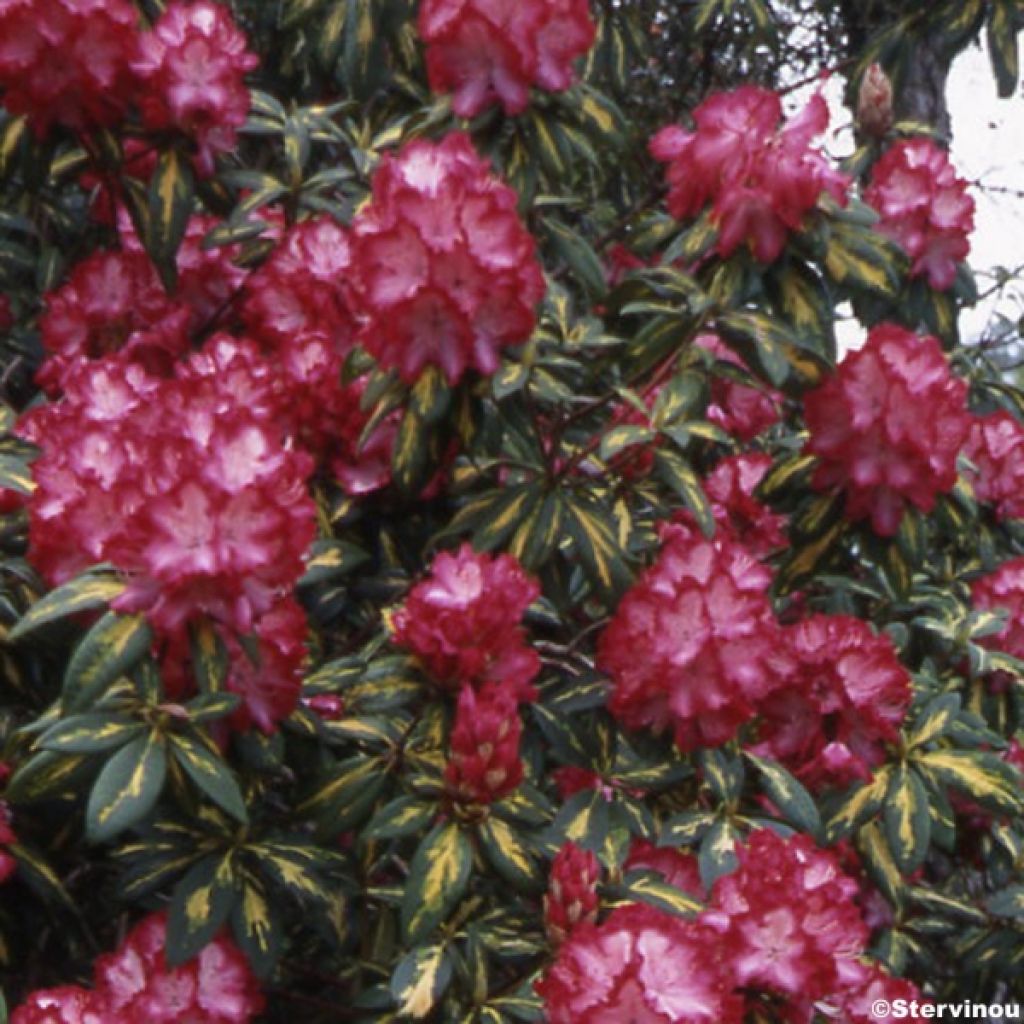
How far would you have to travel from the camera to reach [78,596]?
144 cm

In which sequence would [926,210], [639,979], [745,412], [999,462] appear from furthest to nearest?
1. [745,412]
2. [999,462]
3. [926,210]
4. [639,979]

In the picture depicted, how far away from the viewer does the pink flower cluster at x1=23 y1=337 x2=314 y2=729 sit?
1386 millimetres

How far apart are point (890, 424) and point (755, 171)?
0.31m

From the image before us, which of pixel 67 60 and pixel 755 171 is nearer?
pixel 755 171

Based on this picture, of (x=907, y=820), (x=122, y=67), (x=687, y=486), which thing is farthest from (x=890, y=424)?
(x=122, y=67)

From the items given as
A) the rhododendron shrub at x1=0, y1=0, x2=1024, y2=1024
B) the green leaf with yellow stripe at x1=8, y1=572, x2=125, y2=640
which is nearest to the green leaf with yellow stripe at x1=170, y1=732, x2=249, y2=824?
the rhododendron shrub at x1=0, y1=0, x2=1024, y2=1024

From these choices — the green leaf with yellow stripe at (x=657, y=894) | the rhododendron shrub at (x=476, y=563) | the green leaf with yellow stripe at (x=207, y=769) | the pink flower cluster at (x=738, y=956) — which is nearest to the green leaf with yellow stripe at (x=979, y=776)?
the rhododendron shrub at (x=476, y=563)

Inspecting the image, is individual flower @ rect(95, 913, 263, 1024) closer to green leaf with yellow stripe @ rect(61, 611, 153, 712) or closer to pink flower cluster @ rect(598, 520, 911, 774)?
green leaf with yellow stripe @ rect(61, 611, 153, 712)

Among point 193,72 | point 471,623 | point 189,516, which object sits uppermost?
point 193,72

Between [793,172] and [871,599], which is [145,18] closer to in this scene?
[793,172]

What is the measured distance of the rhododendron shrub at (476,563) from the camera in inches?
58.9

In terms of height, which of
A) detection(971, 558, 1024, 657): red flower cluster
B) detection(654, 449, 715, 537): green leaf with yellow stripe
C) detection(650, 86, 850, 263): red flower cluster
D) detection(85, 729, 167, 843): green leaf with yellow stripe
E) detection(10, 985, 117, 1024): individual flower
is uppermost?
detection(650, 86, 850, 263): red flower cluster

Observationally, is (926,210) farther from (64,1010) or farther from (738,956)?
(64,1010)

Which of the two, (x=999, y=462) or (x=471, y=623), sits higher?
(x=471, y=623)
